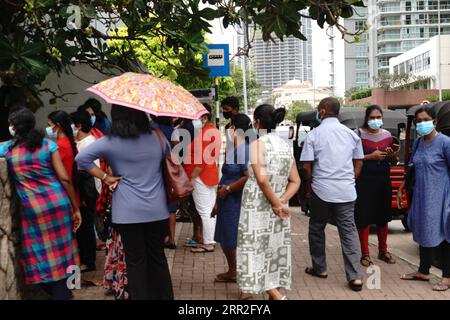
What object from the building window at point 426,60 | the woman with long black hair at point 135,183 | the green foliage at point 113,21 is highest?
the building window at point 426,60

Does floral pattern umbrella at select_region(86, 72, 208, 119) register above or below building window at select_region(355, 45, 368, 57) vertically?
below

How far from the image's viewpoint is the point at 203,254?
7.14 metres

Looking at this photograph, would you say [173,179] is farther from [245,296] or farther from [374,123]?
[374,123]

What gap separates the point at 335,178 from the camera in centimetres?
571

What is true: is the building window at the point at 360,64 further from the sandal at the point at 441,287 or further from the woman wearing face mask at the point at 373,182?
the sandal at the point at 441,287

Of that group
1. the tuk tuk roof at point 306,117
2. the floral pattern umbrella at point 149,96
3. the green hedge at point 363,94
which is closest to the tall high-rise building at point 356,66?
the green hedge at point 363,94

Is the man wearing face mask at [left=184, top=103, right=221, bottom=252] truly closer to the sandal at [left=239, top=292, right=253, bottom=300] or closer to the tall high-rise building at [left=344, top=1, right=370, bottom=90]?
the sandal at [left=239, top=292, right=253, bottom=300]

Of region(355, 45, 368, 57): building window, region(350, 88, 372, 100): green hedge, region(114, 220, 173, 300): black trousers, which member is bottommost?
region(114, 220, 173, 300): black trousers

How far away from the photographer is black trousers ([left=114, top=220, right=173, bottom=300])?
14.4 feet

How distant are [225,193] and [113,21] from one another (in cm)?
224

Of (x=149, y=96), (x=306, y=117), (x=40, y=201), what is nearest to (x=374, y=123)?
(x=149, y=96)

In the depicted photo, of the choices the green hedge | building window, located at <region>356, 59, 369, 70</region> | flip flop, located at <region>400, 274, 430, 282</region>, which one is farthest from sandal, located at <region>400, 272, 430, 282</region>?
building window, located at <region>356, 59, 369, 70</region>

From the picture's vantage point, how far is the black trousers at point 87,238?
6.06 meters

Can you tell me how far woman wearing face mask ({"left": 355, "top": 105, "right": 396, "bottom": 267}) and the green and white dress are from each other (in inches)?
77.6
